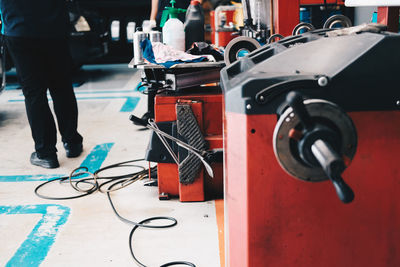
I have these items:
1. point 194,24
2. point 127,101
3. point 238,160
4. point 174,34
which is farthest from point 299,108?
point 127,101

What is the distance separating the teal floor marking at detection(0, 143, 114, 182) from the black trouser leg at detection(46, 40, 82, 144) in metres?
0.17

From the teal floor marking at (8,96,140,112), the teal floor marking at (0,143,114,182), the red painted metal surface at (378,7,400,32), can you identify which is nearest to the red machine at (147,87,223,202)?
the teal floor marking at (0,143,114,182)

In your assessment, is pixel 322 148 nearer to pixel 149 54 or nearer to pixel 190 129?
pixel 190 129

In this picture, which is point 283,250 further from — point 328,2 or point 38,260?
point 328,2

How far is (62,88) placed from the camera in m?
3.05

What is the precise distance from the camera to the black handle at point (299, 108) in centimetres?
88

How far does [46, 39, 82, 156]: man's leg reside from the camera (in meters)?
2.97

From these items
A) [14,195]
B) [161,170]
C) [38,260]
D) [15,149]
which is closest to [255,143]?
[38,260]

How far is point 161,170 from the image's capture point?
2.38 meters

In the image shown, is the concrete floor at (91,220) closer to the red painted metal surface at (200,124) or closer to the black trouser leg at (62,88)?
the red painted metal surface at (200,124)

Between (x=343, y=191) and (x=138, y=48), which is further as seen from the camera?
(x=138, y=48)

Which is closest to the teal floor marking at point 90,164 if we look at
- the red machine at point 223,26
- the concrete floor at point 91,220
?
the concrete floor at point 91,220

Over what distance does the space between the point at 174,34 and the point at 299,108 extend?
1.89 m

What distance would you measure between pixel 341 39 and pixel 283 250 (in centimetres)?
52
